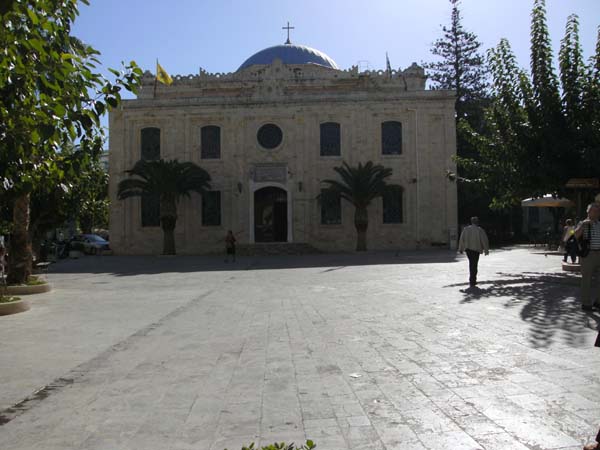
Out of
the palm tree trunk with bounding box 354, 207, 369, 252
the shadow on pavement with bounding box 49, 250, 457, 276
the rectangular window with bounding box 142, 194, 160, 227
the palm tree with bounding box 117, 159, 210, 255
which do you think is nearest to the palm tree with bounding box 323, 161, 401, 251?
the palm tree trunk with bounding box 354, 207, 369, 252

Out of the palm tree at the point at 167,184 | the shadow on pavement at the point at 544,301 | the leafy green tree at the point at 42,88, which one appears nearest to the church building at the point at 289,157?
the palm tree at the point at 167,184

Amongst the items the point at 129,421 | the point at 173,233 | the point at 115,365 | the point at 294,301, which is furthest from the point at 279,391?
the point at 173,233

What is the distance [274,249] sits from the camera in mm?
29859

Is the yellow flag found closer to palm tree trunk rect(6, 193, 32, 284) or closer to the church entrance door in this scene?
the church entrance door

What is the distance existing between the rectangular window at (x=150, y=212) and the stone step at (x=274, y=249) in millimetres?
5811

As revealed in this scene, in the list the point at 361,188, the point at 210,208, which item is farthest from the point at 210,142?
the point at 361,188

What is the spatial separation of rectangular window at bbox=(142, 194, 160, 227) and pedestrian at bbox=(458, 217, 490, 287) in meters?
23.3

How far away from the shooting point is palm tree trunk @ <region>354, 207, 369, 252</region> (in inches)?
1185

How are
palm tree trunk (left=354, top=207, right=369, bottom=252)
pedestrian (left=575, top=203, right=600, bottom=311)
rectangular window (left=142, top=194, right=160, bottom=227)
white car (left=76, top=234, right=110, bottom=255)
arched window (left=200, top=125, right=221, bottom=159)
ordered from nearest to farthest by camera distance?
pedestrian (left=575, top=203, right=600, bottom=311) → palm tree trunk (left=354, top=207, right=369, bottom=252) → rectangular window (left=142, top=194, right=160, bottom=227) → arched window (left=200, top=125, right=221, bottom=159) → white car (left=76, top=234, right=110, bottom=255)

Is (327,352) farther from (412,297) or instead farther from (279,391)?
(412,297)

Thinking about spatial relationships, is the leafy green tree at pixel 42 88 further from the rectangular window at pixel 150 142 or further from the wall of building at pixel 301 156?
the rectangular window at pixel 150 142

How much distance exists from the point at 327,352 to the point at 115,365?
7.48ft

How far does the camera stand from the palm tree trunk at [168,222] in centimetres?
2967

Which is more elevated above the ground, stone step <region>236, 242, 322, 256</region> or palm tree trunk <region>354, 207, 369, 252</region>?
palm tree trunk <region>354, 207, 369, 252</region>
